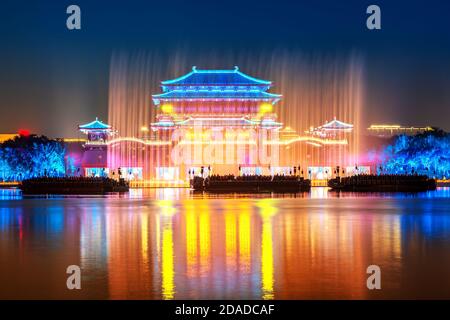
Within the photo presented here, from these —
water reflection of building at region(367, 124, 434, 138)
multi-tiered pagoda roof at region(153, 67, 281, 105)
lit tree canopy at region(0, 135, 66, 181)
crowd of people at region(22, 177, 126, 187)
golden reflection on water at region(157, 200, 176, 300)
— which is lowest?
golden reflection on water at region(157, 200, 176, 300)

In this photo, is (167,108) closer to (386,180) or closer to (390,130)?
(386,180)

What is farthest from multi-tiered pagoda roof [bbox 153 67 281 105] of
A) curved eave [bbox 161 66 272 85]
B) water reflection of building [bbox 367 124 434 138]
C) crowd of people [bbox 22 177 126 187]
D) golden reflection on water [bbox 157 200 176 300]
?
golden reflection on water [bbox 157 200 176 300]

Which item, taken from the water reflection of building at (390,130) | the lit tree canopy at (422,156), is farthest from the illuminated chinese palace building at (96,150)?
the water reflection of building at (390,130)

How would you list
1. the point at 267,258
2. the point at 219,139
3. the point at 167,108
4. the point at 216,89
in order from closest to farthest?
the point at 267,258
the point at 219,139
the point at 216,89
the point at 167,108

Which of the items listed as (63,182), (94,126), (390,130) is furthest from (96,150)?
(390,130)

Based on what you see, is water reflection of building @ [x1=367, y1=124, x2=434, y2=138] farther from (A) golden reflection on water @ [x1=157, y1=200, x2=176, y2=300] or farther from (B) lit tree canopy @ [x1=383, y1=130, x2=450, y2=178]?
(A) golden reflection on water @ [x1=157, y1=200, x2=176, y2=300]

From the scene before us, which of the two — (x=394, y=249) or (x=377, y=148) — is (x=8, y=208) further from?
(x=377, y=148)

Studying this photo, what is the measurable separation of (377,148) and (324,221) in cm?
6296

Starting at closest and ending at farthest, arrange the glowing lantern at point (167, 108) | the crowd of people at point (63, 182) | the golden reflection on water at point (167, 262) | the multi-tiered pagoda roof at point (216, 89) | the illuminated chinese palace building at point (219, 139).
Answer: the golden reflection on water at point (167, 262), the crowd of people at point (63, 182), the illuminated chinese palace building at point (219, 139), the multi-tiered pagoda roof at point (216, 89), the glowing lantern at point (167, 108)

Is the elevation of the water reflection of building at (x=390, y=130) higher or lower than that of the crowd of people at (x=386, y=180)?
higher

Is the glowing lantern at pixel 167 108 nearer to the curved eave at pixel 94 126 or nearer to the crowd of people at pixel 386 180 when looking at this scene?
the curved eave at pixel 94 126

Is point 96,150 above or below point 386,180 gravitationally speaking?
above

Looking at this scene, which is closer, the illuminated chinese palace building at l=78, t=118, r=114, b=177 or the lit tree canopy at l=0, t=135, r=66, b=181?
the lit tree canopy at l=0, t=135, r=66, b=181
